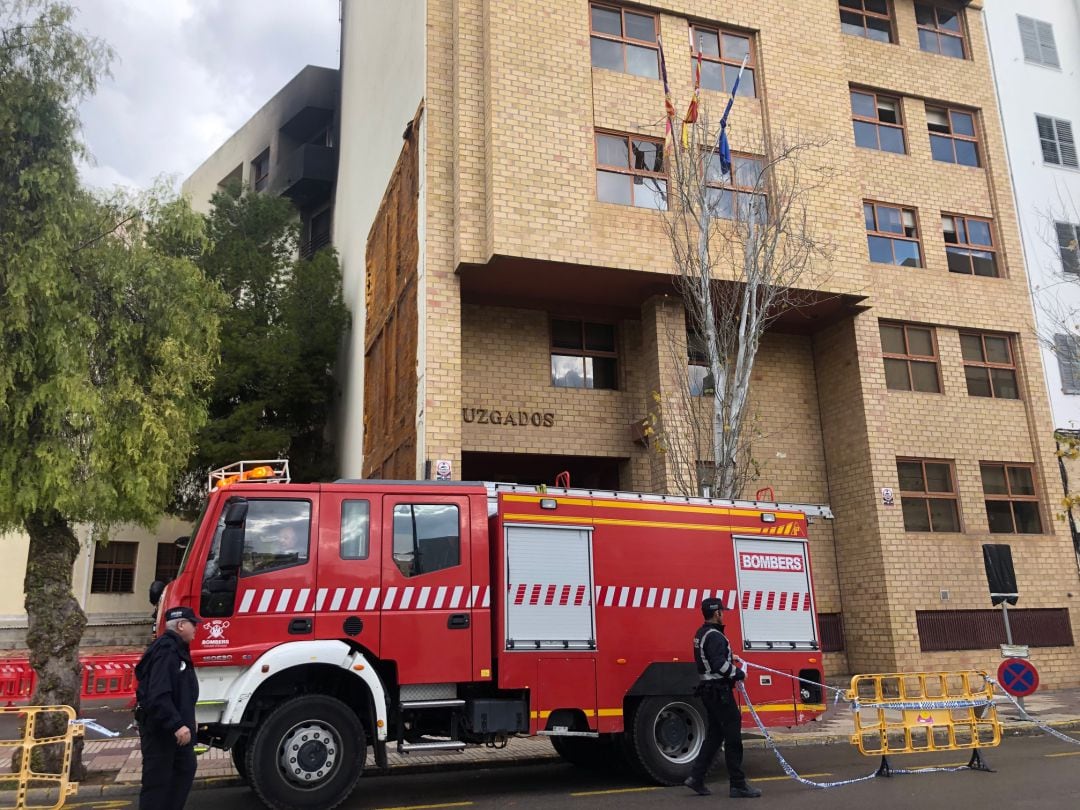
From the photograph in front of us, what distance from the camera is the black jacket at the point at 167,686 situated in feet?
20.9

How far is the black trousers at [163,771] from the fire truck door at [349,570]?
1800 mm

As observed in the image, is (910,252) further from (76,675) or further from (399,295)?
(76,675)

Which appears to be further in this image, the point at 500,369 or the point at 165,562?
the point at 165,562

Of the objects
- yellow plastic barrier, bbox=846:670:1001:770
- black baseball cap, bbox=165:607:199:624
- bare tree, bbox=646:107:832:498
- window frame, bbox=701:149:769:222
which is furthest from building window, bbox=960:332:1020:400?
black baseball cap, bbox=165:607:199:624

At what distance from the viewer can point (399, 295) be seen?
19.5 metres

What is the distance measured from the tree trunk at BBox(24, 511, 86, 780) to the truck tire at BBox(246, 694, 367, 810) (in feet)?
11.0

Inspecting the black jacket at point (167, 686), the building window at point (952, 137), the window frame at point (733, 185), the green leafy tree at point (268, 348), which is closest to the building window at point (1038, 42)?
the building window at point (952, 137)

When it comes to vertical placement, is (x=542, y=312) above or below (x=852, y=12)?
below

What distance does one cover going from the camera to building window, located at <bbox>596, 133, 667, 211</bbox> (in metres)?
17.7

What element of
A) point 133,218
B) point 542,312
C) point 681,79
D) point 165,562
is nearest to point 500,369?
point 542,312

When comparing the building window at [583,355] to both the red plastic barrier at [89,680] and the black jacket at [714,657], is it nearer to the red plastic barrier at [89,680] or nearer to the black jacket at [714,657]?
the black jacket at [714,657]

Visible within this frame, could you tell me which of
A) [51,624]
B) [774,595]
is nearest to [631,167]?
[774,595]

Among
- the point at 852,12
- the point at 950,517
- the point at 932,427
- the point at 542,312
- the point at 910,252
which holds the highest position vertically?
the point at 852,12

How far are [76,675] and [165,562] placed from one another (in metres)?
20.1
